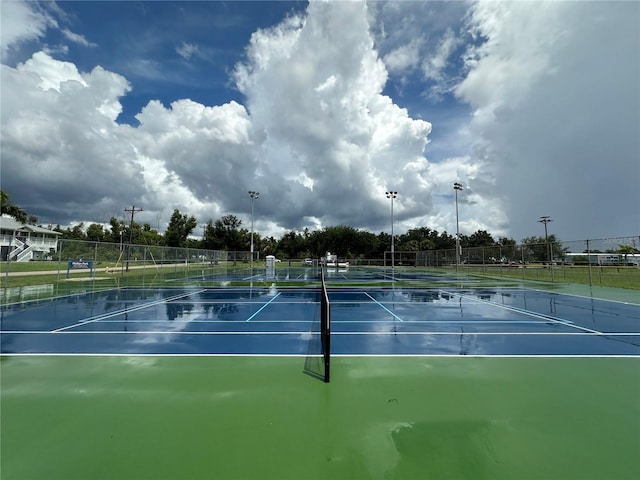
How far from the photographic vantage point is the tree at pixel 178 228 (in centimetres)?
5362

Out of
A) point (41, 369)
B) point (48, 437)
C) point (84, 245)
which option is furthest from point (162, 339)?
point (84, 245)

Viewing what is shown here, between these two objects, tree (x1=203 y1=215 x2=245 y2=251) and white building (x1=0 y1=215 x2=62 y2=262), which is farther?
tree (x1=203 y1=215 x2=245 y2=251)

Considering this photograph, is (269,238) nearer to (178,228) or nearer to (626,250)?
(178,228)

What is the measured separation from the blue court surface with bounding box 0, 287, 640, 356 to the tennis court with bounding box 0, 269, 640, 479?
0.09 metres

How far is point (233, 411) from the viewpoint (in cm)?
406

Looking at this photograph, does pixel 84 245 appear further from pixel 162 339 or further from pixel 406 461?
pixel 406 461

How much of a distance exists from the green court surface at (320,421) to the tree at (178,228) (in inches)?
2018

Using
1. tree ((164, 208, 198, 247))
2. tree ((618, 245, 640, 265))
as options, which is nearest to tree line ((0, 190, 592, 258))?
tree ((164, 208, 198, 247))

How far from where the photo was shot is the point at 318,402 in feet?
14.2

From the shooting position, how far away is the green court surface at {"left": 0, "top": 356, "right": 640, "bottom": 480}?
3.03 metres

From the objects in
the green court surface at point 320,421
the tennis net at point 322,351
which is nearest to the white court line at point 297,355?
the tennis net at point 322,351

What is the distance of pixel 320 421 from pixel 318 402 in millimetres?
479

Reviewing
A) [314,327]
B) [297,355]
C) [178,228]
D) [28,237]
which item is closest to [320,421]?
[297,355]

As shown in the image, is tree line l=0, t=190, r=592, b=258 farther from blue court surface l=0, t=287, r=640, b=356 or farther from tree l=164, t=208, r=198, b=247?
Result: blue court surface l=0, t=287, r=640, b=356
